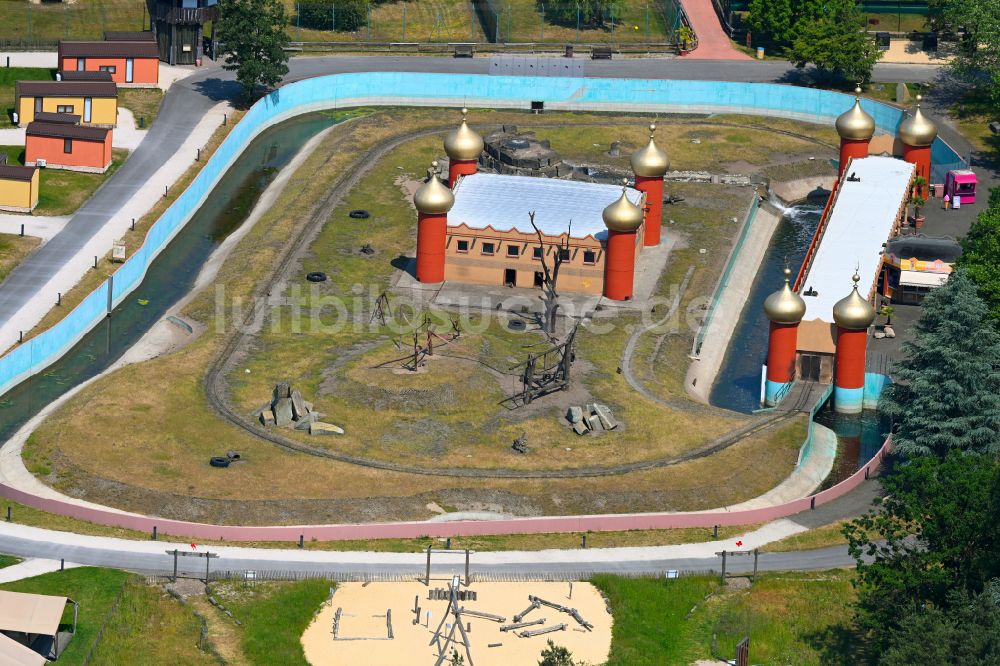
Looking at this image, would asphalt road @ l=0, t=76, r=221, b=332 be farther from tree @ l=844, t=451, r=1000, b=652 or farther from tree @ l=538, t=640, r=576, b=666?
tree @ l=844, t=451, r=1000, b=652

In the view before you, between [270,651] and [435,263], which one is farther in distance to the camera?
[435,263]

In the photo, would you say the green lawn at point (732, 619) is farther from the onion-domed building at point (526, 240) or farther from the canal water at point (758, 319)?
the onion-domed building at point (526, 240)

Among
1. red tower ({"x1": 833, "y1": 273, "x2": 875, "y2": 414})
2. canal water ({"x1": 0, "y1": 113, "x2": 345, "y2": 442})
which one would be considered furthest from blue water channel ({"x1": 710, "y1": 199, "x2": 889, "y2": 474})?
canal water ({"x1": 0, "y1": 113, "x2": 345, "y2": 442})

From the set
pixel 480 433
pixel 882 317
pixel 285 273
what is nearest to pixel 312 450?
pixel 480 433

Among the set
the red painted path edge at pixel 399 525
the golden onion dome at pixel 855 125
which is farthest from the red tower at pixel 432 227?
the golden onion dome at pixel 855 125

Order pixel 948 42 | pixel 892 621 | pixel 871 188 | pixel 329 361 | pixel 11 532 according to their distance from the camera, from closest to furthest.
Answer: pixel 892 621 → pixel 11 532 → pixel 329 361 → pixel 871 188 → pixel 948 42

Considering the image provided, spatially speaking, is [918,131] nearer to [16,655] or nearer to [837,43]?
[837,43]

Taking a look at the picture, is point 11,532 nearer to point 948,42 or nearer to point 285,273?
point 285,273
